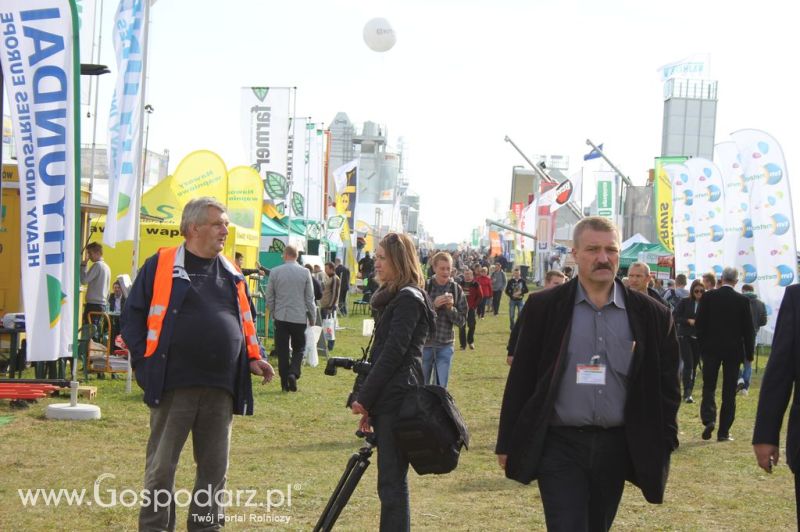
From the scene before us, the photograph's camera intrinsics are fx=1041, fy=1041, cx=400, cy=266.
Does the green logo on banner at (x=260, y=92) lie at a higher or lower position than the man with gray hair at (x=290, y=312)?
higher

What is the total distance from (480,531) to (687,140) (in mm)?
55948

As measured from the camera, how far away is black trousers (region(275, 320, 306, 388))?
545 inches

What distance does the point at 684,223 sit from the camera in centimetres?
2255

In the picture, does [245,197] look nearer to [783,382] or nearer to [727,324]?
[727,324]

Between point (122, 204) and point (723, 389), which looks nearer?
point (723, 389)

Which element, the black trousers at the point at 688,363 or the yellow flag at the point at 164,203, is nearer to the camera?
the black trousers at the point at 688,363

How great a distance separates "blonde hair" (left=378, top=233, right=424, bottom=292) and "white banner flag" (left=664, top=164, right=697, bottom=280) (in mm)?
17481

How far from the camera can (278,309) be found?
14.0 meters

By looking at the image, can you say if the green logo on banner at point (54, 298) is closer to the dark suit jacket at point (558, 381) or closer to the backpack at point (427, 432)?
the backpack at point (427, 432)

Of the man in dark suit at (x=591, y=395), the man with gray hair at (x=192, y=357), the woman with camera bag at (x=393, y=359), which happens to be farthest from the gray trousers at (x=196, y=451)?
the man in dark suit at (x=591, y=395)

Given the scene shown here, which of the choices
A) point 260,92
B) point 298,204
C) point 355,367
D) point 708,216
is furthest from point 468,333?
point 355,367

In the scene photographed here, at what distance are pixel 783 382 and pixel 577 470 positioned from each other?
0.97 m

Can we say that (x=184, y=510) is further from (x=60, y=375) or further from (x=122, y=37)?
(x=122, y=37)

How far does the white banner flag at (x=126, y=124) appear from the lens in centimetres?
1225
